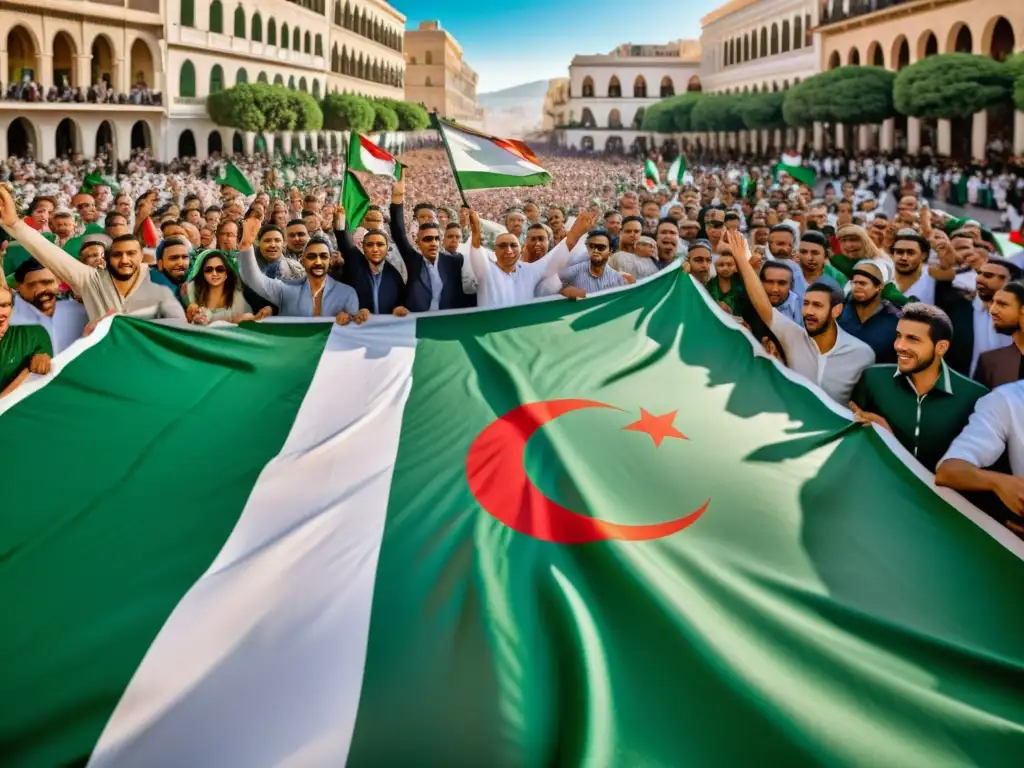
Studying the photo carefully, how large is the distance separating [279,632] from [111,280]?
10.2 feet

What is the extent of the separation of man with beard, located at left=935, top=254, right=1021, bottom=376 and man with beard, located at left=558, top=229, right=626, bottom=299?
212 centimetres

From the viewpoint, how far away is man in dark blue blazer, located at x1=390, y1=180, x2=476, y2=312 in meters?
6.48

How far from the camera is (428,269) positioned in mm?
6637

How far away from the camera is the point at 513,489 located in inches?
160

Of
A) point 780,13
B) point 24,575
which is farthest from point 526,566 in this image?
point 780,13

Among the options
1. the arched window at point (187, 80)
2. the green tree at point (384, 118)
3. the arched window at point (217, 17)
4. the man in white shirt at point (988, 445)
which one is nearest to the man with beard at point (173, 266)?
the man in white shirt at point (988, 445)

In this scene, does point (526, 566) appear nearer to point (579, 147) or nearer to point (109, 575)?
point (109, 575)

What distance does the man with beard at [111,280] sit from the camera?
5461 millimetres

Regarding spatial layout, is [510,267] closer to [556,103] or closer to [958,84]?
[958,84]

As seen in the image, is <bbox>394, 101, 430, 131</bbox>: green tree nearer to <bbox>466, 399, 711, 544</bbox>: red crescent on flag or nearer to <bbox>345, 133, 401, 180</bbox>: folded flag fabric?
<bbox>345, 133, 401, 180</bbox>: folded flag fabric

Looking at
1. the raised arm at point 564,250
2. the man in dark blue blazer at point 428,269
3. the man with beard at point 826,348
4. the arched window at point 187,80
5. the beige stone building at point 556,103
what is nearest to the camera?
the man with beard at point 826,348

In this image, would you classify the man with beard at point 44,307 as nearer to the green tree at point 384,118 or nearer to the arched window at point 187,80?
the arched window at point 187,80

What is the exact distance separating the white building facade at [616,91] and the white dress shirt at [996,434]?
87024 mm

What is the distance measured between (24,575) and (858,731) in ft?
9.28
